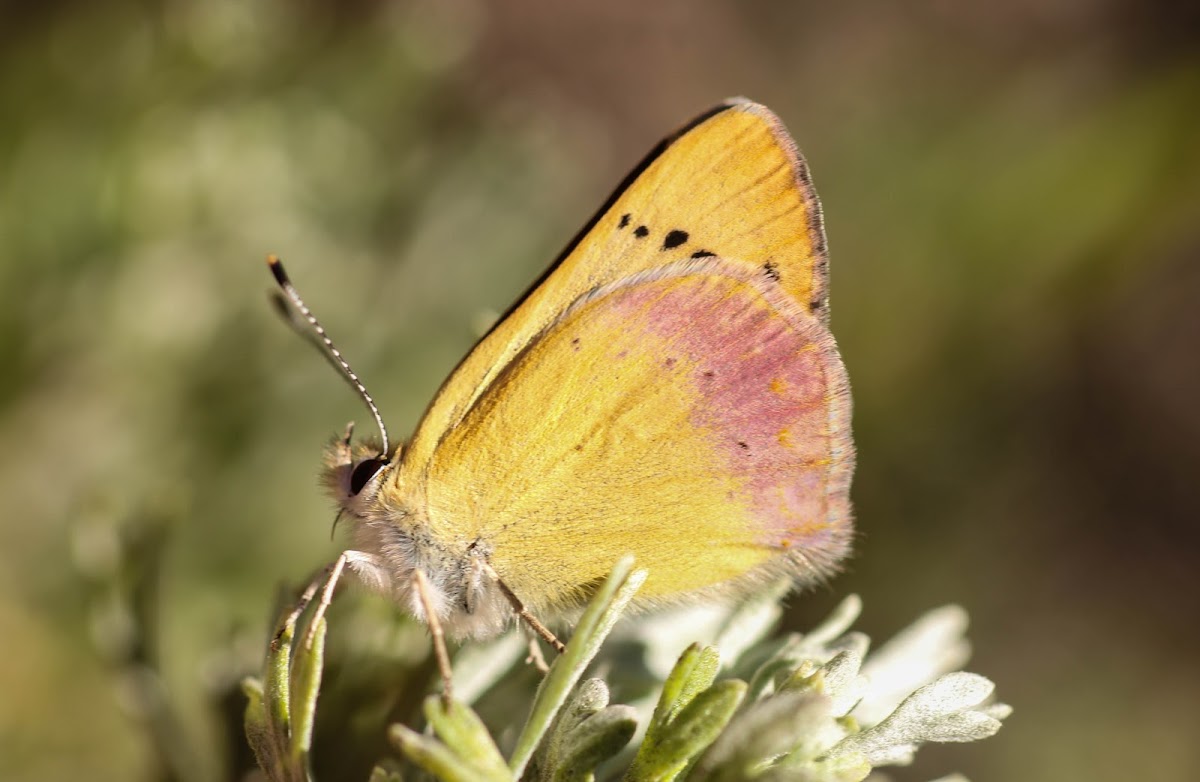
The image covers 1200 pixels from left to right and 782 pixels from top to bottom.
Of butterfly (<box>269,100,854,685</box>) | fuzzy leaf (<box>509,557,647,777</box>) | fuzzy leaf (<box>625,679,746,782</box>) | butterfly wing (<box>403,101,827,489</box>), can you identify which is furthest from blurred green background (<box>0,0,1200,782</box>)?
fuzzy leaf (<box>625,679,746,782</box>)

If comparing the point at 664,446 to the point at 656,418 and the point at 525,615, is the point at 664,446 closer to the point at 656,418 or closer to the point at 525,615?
the point at 656,418

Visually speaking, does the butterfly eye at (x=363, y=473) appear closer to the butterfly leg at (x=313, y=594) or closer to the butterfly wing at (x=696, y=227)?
the butterfly wing at (x=696, y=227)

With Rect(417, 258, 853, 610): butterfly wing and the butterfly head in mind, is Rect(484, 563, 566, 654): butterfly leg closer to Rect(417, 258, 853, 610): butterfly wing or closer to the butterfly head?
Rect(417, 258, 853, 610): butterfly wing

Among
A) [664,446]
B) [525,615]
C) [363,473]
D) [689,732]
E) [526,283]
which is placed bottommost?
[689,732]

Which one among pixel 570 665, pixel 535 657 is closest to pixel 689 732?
pixel 570 665

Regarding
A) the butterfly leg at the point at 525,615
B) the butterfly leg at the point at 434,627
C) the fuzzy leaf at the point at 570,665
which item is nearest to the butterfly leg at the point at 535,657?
the butterfly leg at the point at 525,615

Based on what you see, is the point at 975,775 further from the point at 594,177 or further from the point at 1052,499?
the point at 594,177
